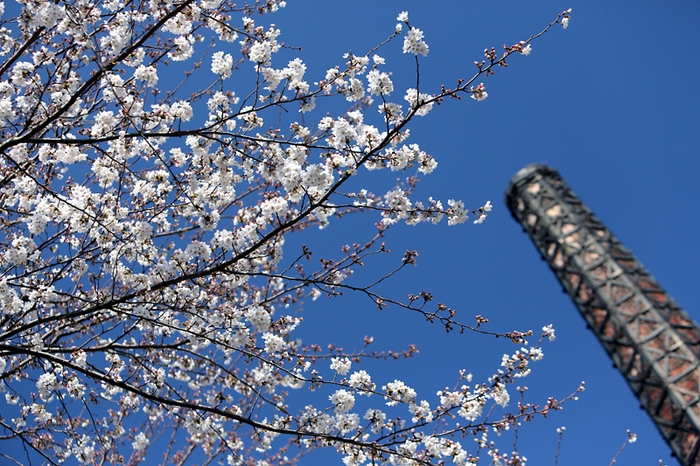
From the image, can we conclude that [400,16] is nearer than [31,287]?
Yes

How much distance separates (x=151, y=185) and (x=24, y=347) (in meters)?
2.13

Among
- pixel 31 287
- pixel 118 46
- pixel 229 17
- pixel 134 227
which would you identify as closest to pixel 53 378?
pixel 31 287

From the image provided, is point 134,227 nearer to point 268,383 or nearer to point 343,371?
point 268,383

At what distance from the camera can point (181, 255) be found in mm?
4676

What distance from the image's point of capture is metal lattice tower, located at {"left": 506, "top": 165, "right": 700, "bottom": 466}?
32.7 ft

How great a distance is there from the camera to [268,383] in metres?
5.59

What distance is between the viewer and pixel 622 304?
1175cm

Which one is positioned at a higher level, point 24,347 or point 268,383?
point 24,347

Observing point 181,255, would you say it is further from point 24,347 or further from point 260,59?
point 260,59

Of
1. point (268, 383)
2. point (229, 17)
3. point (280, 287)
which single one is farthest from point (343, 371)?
point (229, 17)

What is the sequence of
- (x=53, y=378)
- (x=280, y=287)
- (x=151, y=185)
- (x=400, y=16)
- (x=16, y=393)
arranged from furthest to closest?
(x=280, y=287)
(x=16, y=393)
(x=151, y=185)
(x=53, y=378)
(x=400, y=16)

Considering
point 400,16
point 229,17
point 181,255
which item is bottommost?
point 181,255

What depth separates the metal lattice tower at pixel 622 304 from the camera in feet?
32.7

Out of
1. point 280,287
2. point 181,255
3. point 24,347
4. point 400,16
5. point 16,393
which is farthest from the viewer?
point 280,287
